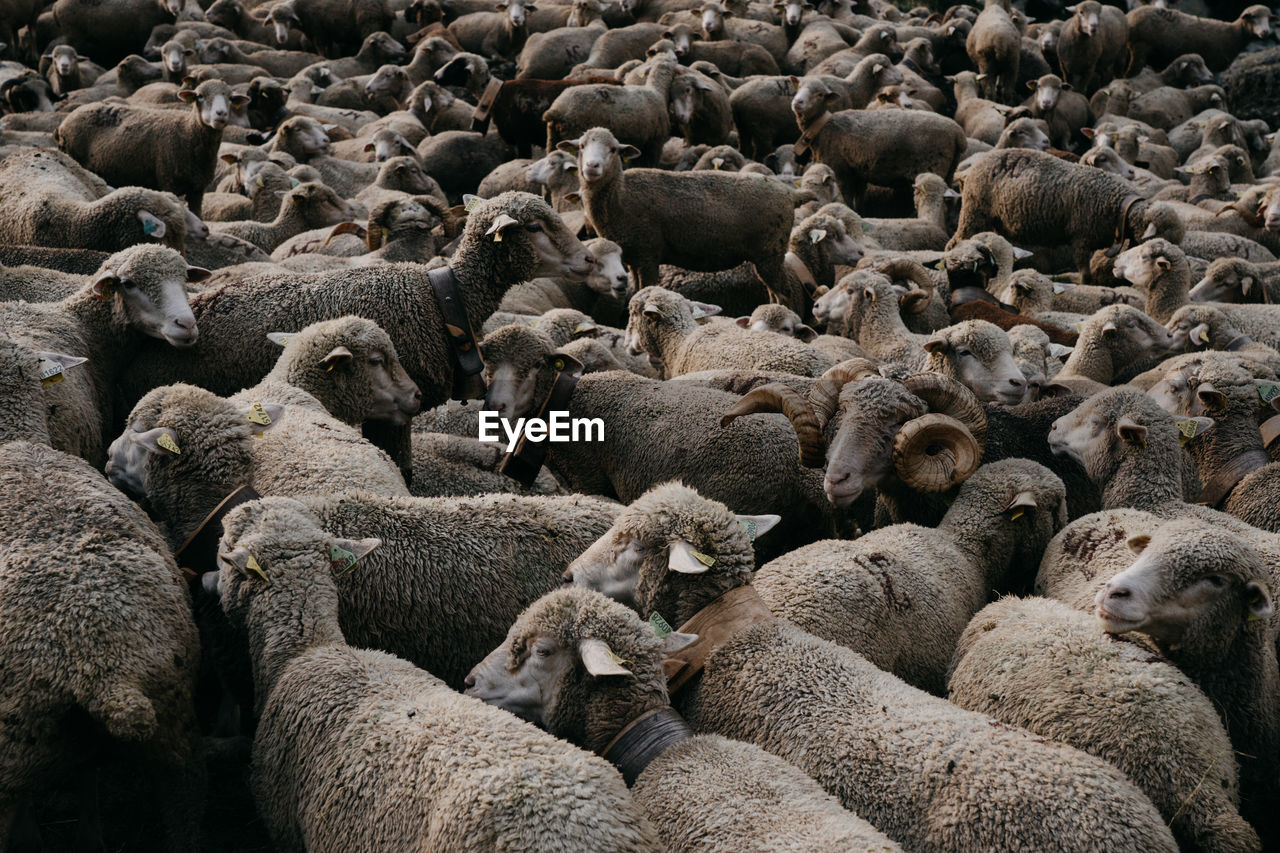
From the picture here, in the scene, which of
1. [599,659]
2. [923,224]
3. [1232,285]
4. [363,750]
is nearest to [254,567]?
[363,750]

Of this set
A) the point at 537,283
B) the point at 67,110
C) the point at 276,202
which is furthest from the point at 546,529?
the point at 67,110

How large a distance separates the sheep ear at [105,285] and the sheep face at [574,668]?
3626 mm

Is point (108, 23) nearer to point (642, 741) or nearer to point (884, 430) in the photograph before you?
point (884, 430)

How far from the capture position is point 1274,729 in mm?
4121

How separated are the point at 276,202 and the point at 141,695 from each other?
8.62 metres

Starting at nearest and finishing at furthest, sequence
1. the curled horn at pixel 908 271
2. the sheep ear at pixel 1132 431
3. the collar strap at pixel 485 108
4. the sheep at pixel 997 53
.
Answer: the sheep ear at pixel 1132 431, the curled horn at pixel 908 271, the collar strap at pixel 485 108, the sheep at pixel 997 53

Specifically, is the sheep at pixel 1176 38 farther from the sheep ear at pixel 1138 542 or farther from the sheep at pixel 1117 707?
the sheep at pixel 1117 707

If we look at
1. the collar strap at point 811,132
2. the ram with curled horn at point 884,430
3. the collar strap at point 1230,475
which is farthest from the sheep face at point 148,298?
the collar strap at point 811,132

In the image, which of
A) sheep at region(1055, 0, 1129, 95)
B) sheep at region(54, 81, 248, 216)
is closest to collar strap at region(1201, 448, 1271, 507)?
sheep at region(54, 81, 248, 216)

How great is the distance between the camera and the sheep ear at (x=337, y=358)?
5562mm

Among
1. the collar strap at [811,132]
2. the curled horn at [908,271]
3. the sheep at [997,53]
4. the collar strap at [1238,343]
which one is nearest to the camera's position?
the collar strap at [1238,343]

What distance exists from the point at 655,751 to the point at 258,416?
2.42 meters

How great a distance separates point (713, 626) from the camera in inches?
158

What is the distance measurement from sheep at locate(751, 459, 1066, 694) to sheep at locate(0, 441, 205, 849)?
208 centimetres
